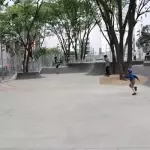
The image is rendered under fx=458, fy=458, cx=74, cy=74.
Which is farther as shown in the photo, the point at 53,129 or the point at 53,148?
the point at 53,129

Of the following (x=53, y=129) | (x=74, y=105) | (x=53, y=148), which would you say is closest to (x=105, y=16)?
(x=74, y=105)

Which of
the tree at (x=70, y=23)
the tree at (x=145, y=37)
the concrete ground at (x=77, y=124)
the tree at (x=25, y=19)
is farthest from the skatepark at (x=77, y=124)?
the tree at (x=145, y=37)

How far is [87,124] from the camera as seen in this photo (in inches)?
457

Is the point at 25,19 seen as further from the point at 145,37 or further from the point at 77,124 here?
the point at 77,124

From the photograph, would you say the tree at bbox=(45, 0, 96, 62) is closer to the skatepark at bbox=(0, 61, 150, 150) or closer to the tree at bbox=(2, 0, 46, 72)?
the tree at bbox=(2, 0, 46, 72)

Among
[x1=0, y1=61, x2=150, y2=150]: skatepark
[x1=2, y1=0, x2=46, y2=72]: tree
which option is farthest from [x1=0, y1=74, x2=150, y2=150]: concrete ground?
[x1=2, y1=0, x2=46, y2=72]: tree

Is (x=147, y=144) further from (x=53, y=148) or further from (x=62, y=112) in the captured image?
(x=62, y=112)

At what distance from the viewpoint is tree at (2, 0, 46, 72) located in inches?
1825

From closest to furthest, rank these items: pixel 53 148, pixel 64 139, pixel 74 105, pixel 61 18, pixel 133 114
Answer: pixel 53 148, pixel 64 139, pixel 133 114, pixel 74 105, pixel 61 18

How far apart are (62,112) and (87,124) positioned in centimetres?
292

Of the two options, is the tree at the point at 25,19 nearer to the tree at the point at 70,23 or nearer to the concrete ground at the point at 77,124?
the tree at the point at 70,23

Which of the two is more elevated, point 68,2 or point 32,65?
point 68,2

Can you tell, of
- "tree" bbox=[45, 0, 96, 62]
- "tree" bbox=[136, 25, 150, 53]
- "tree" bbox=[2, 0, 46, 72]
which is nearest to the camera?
"tree" bbox=[2, 0, 46, 72]

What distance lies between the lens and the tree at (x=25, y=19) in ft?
152
